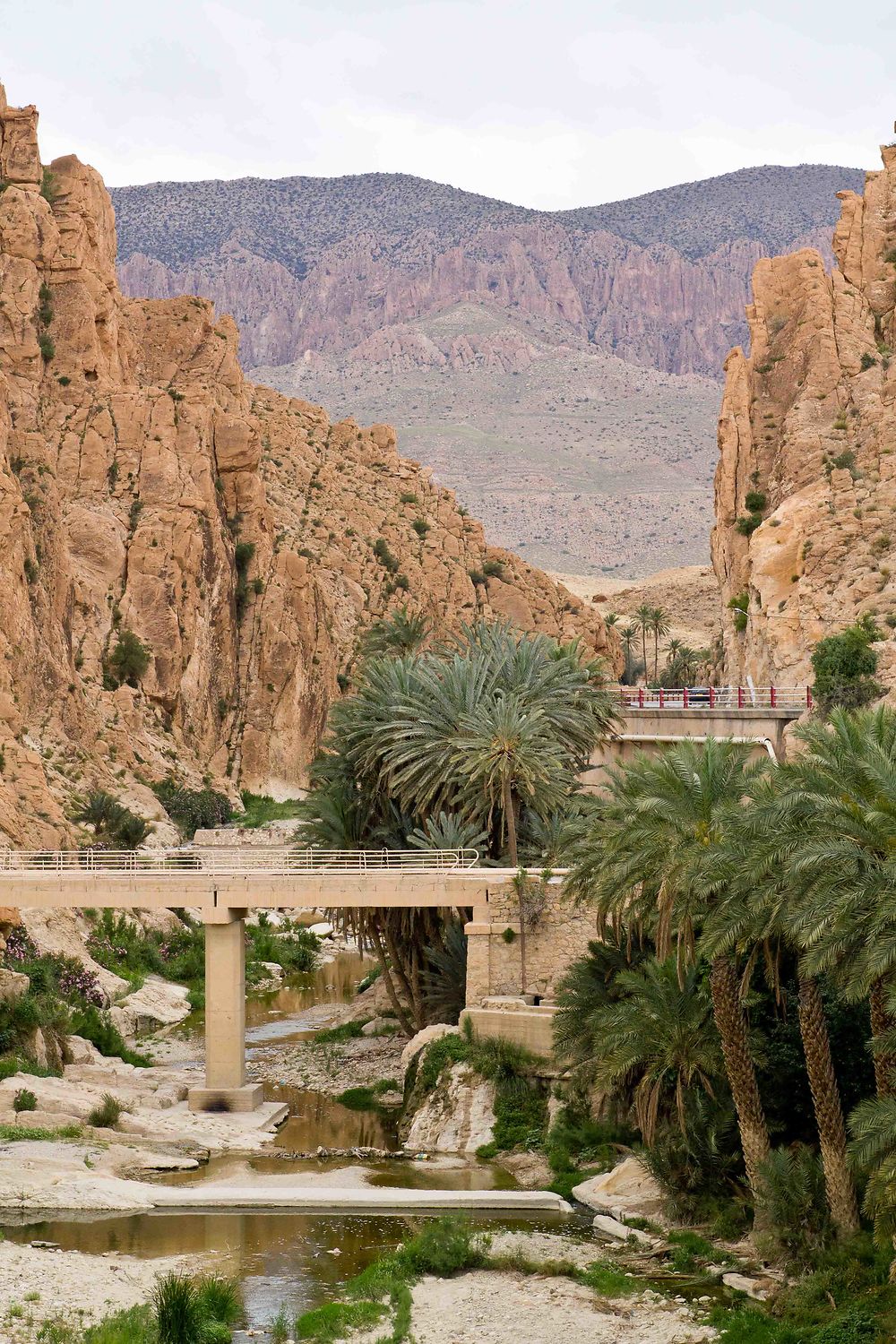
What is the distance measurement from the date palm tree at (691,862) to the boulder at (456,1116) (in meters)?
8.17

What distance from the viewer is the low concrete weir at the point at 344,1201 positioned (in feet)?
103

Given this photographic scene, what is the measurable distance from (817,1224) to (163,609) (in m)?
67.6

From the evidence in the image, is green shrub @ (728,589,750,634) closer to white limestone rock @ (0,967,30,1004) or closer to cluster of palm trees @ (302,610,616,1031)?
cluster of palm trees @ (302,610,616,1031)

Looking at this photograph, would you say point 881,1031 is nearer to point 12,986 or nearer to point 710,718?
point 12,986

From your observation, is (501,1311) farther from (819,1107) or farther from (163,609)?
(163,609)

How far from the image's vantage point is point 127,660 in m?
85.8

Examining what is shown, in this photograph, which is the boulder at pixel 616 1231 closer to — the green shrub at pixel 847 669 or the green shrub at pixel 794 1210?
the green shrub at pixel 794 1210

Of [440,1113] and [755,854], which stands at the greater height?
[755,854]

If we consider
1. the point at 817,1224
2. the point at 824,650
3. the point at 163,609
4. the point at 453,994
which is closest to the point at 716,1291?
the point at 817,1224

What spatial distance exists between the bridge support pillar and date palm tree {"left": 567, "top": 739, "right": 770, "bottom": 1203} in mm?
12438

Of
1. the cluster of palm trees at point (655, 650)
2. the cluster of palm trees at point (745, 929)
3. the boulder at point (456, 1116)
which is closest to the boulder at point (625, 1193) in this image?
the cluster of palm trees at point (745, 929)

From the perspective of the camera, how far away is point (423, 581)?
11581cm

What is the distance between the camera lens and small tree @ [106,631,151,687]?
85562 mm

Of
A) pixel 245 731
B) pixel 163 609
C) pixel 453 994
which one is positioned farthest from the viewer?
pixel 245 731
